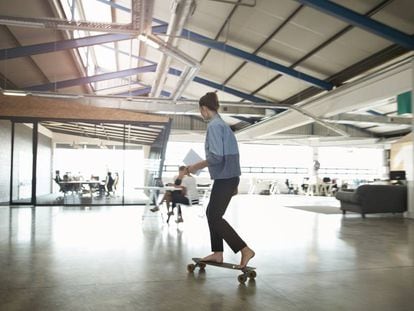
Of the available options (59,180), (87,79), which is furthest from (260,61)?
(59,180)

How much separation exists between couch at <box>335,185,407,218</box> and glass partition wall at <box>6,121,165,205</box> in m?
5.56

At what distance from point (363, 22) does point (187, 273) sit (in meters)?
5.53

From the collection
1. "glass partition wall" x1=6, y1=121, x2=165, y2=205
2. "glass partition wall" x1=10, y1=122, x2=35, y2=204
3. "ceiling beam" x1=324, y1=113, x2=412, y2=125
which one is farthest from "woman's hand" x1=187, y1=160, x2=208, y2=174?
"ceiling beam" x1=324, y1=113, x2=412, y2=125

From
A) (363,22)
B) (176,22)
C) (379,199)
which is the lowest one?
(379,199)

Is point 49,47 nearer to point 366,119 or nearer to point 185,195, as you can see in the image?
point 185,195

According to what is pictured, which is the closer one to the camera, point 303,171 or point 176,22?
point 176,22

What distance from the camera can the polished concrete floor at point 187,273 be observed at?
2.28 meters

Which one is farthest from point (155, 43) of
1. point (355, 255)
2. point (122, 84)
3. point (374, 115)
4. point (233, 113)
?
point (374, 115)

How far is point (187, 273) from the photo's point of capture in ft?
9.74

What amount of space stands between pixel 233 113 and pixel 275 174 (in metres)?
8.68

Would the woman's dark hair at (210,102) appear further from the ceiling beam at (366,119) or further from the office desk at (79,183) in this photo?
the ceiling beam at (366,119)

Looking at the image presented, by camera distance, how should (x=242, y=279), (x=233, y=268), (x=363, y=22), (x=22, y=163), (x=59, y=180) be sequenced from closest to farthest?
(x=242, y=279)
(x=233, y=268)
(x=363, y=22)
(x=22, y=163)
(x=59, y=180)

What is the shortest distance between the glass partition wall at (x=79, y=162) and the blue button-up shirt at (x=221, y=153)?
7.69m

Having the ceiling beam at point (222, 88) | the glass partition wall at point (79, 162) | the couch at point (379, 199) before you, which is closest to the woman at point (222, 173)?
the couch at point (379, 199)
